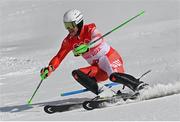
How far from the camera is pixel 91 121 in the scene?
239 inches

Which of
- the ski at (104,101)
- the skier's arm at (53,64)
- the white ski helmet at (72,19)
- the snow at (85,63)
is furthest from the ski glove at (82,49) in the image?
the snow at (85,63)

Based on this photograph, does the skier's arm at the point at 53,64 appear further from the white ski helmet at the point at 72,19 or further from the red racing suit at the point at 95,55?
the white ski helmet at the point at 72,19

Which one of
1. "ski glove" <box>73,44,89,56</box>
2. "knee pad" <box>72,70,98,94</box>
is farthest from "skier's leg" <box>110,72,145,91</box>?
"ski glove" <box>73,44,89,56</box>

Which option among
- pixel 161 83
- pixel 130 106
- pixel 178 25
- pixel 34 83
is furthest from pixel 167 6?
pixel 130 106

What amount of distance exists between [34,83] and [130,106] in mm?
4426

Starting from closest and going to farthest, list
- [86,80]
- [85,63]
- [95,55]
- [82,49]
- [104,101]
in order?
[104,101]
[86,80]
[82,49]
[95,55]
[85,63]

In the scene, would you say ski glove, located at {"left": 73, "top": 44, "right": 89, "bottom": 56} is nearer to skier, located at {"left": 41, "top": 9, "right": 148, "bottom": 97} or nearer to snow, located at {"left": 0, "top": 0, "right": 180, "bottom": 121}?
skier, located at {"left": 41, "top": 9, "right": 148, "bottom": 97}

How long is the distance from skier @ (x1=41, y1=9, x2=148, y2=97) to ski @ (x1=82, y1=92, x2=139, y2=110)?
9.2 inches

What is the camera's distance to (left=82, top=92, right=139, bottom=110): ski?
752 centimetres

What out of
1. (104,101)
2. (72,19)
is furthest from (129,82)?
(72,19)

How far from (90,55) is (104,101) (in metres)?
0.86

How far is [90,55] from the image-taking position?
813cm

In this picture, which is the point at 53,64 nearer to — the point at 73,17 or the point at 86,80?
the point at 86,80

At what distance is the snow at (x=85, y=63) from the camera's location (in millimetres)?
6574
